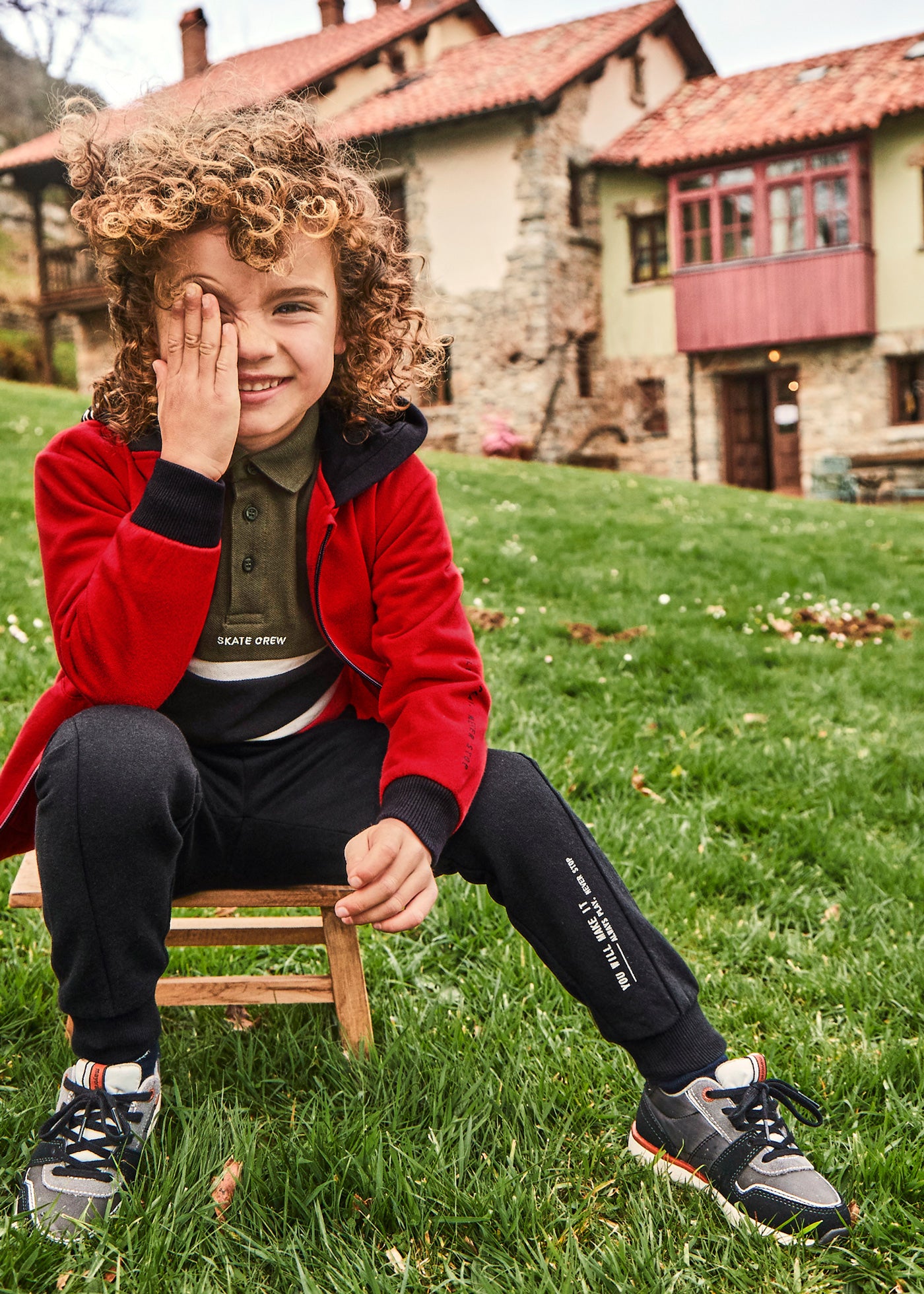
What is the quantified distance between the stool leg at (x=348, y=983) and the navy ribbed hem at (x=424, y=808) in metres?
0.38

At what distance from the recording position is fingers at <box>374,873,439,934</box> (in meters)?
1.62

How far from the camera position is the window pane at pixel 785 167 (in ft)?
61.3

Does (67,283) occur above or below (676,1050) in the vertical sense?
above

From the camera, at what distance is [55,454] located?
1.86 m

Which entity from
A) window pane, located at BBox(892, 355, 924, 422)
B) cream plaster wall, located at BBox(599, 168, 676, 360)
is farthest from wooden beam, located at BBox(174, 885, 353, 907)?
cream plaster wall, located at BBox(599, 168, 676, 360)

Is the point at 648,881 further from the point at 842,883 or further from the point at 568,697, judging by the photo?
the point at 568,697

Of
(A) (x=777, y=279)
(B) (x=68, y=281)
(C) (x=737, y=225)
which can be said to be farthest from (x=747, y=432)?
(B) (x=68, y=281)

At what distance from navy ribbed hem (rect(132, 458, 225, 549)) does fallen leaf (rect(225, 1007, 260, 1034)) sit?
1.08 m

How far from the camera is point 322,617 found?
191cm

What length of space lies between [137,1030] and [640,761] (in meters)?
2.26

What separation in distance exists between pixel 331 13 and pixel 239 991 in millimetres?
28072

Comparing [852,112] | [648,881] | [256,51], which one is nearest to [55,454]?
[648,881]

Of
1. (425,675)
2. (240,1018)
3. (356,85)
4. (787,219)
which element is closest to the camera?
(425,675)

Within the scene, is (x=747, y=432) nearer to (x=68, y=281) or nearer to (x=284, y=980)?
(x=68, y=281)
